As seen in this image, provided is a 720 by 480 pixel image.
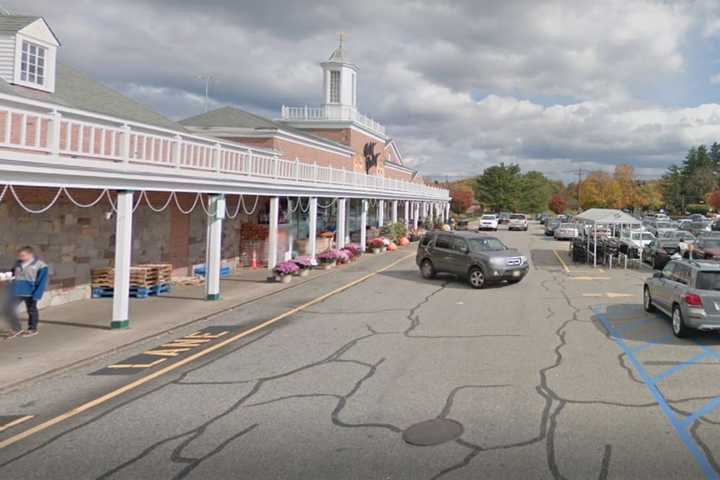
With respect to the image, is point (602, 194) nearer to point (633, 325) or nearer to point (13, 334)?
point (633, 325)

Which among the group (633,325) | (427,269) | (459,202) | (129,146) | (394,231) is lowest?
(633,325)

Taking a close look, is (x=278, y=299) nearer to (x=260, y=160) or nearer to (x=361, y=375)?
(x=260, y=160)

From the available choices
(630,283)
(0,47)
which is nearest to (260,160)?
(0,47)

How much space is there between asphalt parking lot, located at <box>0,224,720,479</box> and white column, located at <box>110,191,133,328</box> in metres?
1.38

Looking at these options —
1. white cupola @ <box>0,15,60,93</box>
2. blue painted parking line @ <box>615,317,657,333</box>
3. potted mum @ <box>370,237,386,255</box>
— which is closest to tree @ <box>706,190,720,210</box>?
potted mum @ <box>370,237,386,255</box>

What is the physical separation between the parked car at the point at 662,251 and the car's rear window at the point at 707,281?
13980 mm

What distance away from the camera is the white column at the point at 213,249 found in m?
14.7

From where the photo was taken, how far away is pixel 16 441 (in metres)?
5.80

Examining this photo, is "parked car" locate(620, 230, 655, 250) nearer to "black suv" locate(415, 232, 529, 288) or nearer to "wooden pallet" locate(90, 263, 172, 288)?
"black suv" locate(415, 232, 529, 288)

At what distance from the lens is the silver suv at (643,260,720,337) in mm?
9617

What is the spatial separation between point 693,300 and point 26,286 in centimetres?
1223

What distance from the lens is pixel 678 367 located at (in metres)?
8.41

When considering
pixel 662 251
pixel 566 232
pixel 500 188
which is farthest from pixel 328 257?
pixel 500 188

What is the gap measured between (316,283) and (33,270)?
9655 millimetres
